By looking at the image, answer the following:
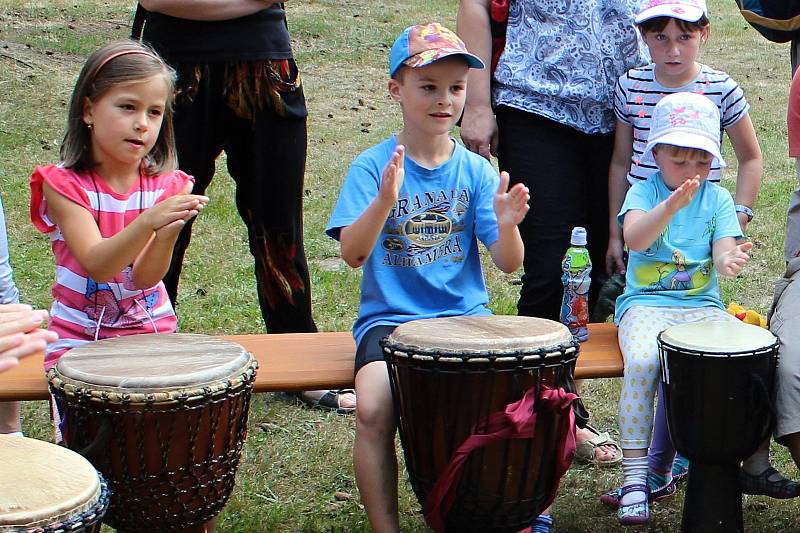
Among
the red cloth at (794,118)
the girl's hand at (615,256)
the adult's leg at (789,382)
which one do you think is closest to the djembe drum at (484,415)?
the adult's leg at (789,382)

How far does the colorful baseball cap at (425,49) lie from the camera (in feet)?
11.6

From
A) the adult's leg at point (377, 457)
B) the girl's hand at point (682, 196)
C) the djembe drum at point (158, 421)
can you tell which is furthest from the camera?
the girl's hand at point (682, 196)

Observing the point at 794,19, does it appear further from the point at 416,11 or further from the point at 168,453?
the point at 416,11

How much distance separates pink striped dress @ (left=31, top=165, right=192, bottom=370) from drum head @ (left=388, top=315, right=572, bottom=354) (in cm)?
91

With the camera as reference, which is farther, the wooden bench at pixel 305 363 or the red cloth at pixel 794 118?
the red cloth at pixel 794 118

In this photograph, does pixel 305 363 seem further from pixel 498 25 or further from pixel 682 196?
pixel 498 25

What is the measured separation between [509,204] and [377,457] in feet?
2.78

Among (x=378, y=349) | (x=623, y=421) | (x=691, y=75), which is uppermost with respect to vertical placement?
(x=691, y=75)

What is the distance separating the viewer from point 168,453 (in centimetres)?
310

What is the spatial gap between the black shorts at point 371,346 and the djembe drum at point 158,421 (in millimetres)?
418

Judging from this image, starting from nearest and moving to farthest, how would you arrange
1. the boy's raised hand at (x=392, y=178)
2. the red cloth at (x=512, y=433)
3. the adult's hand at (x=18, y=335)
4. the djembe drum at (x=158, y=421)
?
the adult's hand at (x=18, y=335)
the djembe drum at (x=158, y=421)
the red cloth at (x=512, y=433)
the boy's raised hand at (x=392, y=178)

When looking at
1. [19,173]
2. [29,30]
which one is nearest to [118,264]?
[19,173]

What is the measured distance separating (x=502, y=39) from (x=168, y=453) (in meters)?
2.04

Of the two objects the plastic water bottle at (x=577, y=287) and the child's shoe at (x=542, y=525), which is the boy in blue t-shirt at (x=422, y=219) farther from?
the child's shoe at (x=542, y=525)
